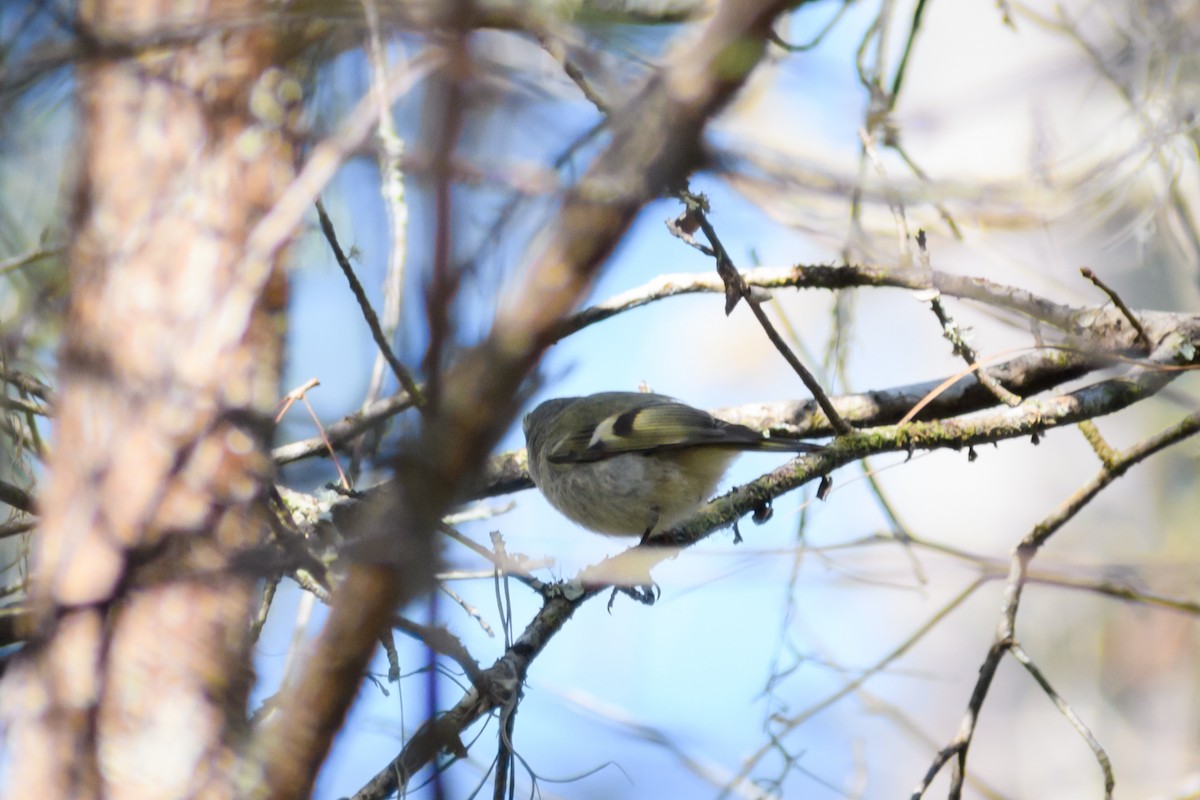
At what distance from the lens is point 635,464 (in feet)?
9.68

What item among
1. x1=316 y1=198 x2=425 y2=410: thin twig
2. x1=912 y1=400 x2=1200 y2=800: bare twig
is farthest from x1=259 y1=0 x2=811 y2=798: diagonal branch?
x1=912 y1=400 x2=1200 y2=800: bare twig

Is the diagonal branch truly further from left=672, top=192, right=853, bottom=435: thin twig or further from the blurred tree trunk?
the blurred tree trunk

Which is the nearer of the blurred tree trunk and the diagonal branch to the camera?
the diagonal branch

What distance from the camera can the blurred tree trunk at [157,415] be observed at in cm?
243

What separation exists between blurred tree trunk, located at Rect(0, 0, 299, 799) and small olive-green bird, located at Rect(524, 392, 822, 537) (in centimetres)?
96

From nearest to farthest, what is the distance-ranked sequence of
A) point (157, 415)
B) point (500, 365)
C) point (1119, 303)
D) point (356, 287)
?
point (500, 365)
point (356, 287)
point (1119, 303)
point (157, 415)

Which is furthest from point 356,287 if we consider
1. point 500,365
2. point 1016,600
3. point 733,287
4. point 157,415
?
point 1016,600

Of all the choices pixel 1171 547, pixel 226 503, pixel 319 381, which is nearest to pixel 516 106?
pixel 319 381

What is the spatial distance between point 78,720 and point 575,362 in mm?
2253

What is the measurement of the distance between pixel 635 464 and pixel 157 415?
139 centimetres

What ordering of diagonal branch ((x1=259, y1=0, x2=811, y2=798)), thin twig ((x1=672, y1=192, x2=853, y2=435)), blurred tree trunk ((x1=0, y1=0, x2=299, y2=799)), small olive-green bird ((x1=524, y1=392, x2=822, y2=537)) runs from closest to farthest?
1. diagonal branch ((x1=259, y1=0, x2=811, y2=798))
2. thin twig ((x1=672, y1=192, x2=853, y2=435))
3. blurred tree trunk ((x1=0, y1=0, x2=299, y2=799))
4. small olive-green bird ((x1=524, y1=392, x2=822, y2=537))

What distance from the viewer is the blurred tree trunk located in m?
2.43

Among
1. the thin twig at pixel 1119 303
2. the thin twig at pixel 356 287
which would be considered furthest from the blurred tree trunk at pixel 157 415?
the thin twig at pixel 1119 303

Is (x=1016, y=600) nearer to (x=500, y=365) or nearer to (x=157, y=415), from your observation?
(x=500, y=365)
